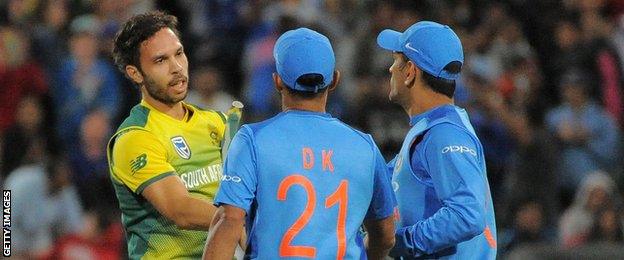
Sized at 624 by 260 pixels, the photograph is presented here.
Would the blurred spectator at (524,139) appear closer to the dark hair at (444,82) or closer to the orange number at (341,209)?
the dark hair at (444,82)

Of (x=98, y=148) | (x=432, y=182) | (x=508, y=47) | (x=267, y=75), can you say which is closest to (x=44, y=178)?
(x=98, y=148)

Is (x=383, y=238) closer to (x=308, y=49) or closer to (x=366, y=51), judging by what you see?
(x=308, y=49)

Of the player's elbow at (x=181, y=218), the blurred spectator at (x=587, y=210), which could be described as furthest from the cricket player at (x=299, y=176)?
the blurred spectator at (x=587, y=210)

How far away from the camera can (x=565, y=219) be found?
1091 centimetres

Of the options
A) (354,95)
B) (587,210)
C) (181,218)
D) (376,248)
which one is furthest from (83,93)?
(376,248)

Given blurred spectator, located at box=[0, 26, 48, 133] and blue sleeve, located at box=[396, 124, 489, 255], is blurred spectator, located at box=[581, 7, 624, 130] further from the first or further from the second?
blue sleeve, located at box=[396, 124, 489, 255]

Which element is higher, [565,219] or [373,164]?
Answer: [373,164]

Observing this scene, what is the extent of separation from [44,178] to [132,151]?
17.5 ft

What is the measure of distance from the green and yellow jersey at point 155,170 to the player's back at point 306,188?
0.79 metres

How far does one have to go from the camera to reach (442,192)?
5.30 meters

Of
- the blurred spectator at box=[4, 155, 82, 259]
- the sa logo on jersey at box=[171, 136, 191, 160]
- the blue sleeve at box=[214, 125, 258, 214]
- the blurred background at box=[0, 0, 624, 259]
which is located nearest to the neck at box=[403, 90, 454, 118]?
the blue sleeve at box=[214, 125, 258, 214]

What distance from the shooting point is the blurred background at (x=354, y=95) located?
424 inches

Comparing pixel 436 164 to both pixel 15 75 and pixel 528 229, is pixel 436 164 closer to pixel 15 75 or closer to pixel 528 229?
pixel 528 229

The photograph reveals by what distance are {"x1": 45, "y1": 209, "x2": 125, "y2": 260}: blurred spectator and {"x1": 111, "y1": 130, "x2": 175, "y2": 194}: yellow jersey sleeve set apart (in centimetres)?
485
